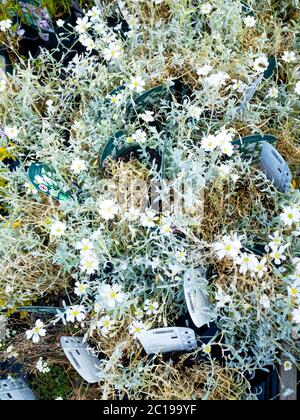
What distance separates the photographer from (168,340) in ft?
4.35

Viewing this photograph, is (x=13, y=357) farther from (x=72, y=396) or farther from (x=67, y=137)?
(x=67, y=137)

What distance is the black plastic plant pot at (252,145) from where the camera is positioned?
1.38 meters

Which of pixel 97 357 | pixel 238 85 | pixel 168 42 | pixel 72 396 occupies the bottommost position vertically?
pixel 72 396

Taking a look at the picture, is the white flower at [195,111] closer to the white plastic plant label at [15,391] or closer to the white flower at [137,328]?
the white flower at [137,328]

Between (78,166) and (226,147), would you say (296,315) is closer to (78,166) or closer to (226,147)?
(226,147)

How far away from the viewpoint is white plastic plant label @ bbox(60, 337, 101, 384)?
1.37 meters

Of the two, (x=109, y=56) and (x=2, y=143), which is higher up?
(x=109, y=56)

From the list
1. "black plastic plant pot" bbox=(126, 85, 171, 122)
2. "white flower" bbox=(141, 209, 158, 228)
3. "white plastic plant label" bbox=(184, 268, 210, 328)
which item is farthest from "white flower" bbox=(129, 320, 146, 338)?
"black plastic plant pot" bbox=(126, 85, 171, 122)

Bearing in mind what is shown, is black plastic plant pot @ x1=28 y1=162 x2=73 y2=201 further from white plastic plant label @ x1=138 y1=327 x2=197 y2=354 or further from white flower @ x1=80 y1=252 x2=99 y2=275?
white plastic plant label @ x1=138 y1=327 x2=197 y2=354

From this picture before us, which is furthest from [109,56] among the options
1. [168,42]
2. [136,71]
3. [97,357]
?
[97,357]

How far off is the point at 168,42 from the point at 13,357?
→ 124cm

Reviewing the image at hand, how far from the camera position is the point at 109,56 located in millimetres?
1533

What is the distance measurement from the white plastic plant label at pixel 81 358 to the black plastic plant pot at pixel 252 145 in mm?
745

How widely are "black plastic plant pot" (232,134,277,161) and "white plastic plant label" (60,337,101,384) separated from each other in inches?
29.3
